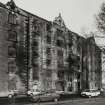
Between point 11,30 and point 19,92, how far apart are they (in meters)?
11.2

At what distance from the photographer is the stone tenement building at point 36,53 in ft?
187

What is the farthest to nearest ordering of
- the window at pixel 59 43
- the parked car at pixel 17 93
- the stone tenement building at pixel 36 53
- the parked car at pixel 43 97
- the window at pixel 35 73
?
the window at pixel 59 43 < the window at pixel 35 73 < the stone tenement building at pixel 36 53 < the parked car at pixel 17 93 < the parked car at pixel 43 97

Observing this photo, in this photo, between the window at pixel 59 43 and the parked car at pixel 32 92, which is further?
the window at pixel 59 43

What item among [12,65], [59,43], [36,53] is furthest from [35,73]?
[59,43]

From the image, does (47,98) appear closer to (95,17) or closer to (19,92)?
(19,92)

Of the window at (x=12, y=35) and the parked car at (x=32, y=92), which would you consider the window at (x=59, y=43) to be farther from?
the parked car at (x=32, y=92)

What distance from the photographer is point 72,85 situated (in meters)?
76.9

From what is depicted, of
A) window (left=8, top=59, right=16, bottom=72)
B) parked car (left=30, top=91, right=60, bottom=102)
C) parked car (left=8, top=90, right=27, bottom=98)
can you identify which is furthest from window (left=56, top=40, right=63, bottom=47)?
parked car (left=30, top=91, right=60, bottom=102)

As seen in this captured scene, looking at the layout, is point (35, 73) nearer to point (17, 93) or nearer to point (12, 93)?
point (17, 93)

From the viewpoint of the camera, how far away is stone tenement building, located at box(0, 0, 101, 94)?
56969 millimetres

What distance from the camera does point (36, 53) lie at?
2506 inches

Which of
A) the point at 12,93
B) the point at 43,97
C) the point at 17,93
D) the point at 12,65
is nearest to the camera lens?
the point at 43,97

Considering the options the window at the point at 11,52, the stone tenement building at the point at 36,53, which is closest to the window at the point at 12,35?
the stone tenement building at the point at 36,53

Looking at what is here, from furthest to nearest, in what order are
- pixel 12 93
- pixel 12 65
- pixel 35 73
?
pixel 35 73
pixel 12 65
pixel 12 93
